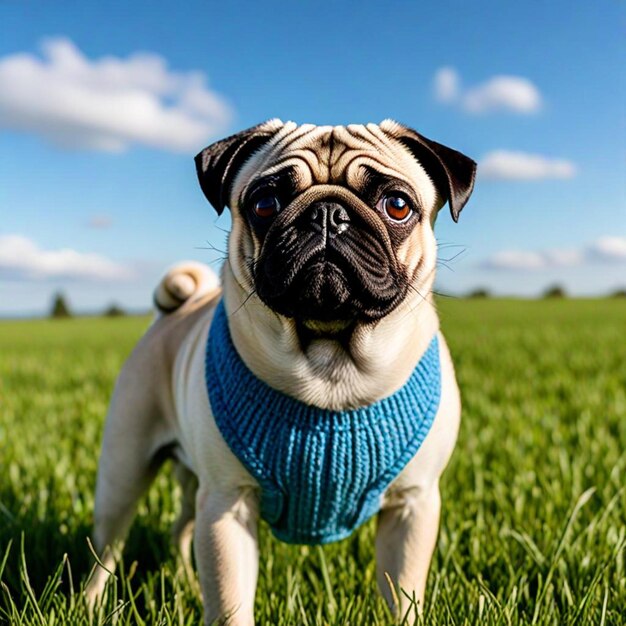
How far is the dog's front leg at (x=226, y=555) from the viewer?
8.08 ft

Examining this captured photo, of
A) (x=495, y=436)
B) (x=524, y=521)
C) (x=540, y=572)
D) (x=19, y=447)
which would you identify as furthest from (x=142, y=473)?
(x=495, y=436)

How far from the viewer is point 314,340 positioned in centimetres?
248

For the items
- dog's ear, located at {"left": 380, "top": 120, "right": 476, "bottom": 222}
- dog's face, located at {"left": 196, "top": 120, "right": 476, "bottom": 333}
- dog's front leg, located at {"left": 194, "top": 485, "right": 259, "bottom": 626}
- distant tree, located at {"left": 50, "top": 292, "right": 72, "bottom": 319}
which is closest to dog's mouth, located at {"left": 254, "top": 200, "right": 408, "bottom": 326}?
dog's face, located at {"left": 196, "top": 120, "right": 476, "bottom": 333}

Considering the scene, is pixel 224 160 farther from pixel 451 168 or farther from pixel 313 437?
pixel 313 437

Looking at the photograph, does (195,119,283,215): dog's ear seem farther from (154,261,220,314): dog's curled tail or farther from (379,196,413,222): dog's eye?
(154,261,220,314): dog's curled tail

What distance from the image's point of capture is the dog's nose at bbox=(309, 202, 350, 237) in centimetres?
219

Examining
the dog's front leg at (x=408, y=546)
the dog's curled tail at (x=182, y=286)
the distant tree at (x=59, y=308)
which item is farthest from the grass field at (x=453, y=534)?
the distant tree at (x=59, y=308)

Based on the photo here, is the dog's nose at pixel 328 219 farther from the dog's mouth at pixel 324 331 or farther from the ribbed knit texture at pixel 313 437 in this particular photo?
the ribbed knit texture at pixel 313 437

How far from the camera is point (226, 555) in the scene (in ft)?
8.15

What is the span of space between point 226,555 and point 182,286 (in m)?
1.46

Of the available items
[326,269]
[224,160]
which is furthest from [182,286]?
[326,269]

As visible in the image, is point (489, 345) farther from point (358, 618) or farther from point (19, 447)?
point (358, 618)

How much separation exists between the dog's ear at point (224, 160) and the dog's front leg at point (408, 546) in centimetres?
127

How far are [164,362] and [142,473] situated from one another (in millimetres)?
484
